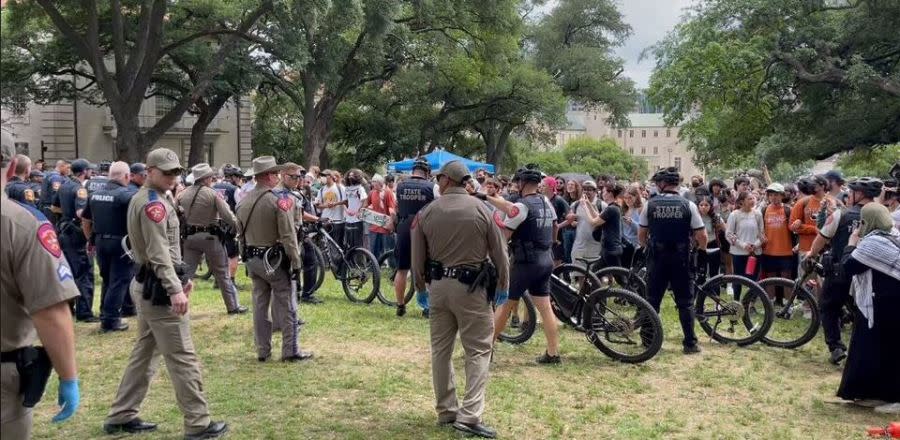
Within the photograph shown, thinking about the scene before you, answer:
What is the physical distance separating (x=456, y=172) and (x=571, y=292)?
11.0 feet

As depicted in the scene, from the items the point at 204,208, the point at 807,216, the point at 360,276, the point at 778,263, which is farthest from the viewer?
the point at 360,276

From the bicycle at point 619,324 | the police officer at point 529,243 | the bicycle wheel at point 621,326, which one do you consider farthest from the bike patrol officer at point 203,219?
the bicycle wheel at point 621,326

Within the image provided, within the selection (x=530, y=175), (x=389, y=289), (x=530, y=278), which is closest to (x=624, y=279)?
(x=530, y=278)

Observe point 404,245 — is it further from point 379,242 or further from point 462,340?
point 379,242

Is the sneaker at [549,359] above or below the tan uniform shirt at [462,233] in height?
below

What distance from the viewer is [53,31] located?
29.5m

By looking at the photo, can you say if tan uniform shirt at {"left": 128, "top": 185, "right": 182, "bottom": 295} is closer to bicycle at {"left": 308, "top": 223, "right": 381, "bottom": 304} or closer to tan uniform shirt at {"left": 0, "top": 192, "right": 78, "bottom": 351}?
tan uniform shirt at {"left": 0, "top": 192, "right": 78, "bottom": 351}

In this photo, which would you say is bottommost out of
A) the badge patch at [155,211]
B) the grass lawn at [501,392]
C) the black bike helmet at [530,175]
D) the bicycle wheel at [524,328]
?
the grass lawn at [501,392]

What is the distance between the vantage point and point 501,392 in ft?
21.7

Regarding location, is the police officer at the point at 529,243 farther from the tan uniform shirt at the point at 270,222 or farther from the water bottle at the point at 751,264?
the water bottle at the point at 751,264

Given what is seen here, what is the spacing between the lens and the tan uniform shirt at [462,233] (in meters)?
5.50

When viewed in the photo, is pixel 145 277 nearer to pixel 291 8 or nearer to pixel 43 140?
pixel 291 8

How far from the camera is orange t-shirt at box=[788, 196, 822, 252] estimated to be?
10.2 meters

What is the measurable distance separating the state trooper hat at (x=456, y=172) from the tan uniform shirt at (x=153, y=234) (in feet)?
6.34
